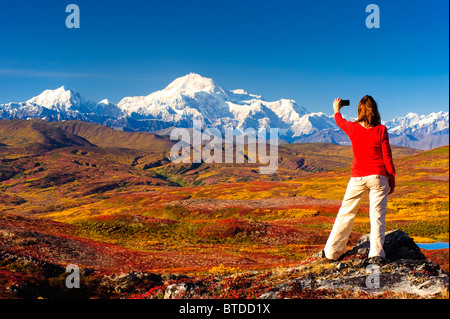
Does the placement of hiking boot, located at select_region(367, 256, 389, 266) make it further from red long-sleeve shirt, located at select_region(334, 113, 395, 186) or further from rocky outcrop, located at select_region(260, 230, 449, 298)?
red long-sleeve shirt, located at select_region(334, 113, 395, 186)

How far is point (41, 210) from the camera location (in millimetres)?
191000

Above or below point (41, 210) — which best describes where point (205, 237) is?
above

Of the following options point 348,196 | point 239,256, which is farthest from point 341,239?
point 239,256

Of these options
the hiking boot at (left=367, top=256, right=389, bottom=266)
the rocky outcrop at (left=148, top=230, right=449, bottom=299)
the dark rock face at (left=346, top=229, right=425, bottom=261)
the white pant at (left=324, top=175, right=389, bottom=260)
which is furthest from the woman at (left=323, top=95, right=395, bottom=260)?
the dark rock face at (left=346, top=229, right=425, bottom=261)

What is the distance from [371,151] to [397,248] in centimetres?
534

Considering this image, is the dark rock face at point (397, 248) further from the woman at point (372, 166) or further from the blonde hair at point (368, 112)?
the blonde hair at point (368, 112)

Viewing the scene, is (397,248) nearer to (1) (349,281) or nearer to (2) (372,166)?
(1) (349,281)

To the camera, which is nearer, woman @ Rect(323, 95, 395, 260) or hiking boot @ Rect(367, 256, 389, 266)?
woman @ Rect(323, 95, 395, 260)

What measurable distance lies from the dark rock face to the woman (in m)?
2.16

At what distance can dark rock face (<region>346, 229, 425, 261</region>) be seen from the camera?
13469 mm

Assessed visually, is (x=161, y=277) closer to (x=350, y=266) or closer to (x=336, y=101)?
(x=350, y=266)
